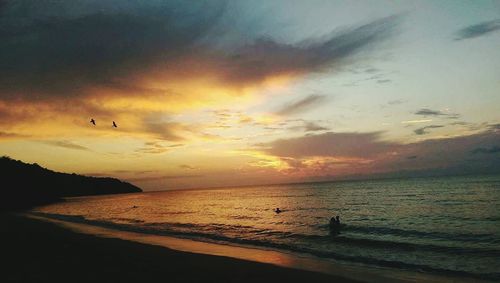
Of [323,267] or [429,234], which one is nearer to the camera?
[323,267]

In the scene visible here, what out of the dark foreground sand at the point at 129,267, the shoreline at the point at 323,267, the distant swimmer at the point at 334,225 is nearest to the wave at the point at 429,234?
the distant swimmer at the point at 334,225

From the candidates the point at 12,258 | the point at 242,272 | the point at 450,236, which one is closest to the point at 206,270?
the point at 242,272

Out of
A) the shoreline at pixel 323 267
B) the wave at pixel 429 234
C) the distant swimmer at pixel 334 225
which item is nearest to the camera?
the shoreline at pixel 323 267

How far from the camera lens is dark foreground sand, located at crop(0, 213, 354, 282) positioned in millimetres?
13109

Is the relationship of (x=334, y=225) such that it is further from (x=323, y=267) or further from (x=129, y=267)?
(x=129, y=267)

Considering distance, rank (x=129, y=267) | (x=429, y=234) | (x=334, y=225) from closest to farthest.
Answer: (x=129, y=267), (x=429, y=234), (x=334, y=225)

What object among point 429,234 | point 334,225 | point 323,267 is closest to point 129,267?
point 323,267

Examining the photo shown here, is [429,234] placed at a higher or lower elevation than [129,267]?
lower

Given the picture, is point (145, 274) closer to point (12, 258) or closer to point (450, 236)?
point (12, 258)

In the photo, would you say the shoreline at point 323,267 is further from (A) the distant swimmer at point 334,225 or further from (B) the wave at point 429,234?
(B) the wave at point 429,234

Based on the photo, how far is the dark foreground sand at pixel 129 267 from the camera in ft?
43.0

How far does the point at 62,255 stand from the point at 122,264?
456cm

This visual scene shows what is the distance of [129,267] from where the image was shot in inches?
592

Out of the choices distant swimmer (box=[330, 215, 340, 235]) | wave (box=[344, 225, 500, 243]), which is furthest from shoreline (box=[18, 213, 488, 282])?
wave (box=[344, 225, 500, 243])
